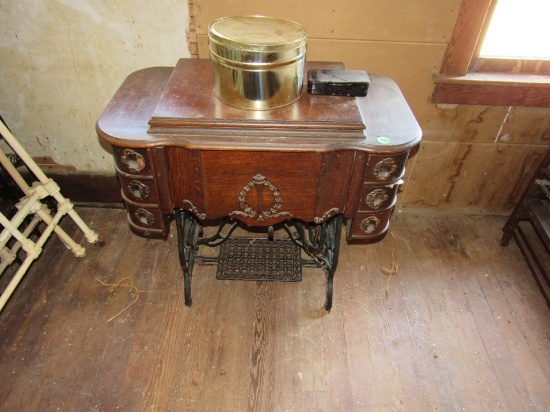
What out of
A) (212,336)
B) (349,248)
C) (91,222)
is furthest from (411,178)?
(91,222)

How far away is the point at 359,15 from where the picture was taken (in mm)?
1821

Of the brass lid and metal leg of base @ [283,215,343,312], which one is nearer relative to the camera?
the brass lid

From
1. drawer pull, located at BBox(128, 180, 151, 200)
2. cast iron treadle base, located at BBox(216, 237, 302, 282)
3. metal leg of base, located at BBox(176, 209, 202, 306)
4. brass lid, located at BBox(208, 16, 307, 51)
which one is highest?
brass lid, located at BBox(208, 16, 307, 51)

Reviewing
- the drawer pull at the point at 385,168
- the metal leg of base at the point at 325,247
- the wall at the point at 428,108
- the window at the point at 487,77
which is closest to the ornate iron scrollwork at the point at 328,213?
the drawer pull at the point at 385,168

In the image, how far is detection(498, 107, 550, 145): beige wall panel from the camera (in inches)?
84.0

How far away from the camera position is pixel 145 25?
Result: 1.87m

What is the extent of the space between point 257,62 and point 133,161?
22.3 inches

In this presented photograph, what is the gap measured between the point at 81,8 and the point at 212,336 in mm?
1675

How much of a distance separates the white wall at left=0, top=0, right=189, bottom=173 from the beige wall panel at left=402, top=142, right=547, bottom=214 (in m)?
1.54

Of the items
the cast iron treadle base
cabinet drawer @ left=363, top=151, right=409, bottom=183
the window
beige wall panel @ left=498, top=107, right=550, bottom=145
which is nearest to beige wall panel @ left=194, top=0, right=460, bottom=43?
the window

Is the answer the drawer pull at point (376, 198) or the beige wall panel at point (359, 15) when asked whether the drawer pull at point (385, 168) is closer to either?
the drawer pull at point (376, 198)

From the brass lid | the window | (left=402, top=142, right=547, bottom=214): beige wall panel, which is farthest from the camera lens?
(left=402, top=142, right=547, bottom=214): beige wall panel

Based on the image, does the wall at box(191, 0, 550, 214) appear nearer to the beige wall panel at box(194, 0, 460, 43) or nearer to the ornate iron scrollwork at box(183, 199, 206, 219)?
the beige wall panel at box(194, 0, 460, 43)

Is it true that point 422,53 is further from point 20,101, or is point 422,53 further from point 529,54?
point 20,101
